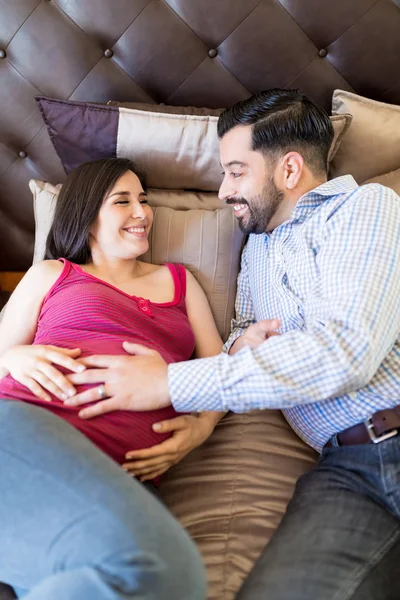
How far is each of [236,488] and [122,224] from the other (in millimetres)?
815

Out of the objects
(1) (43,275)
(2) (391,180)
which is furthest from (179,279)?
(2) (391,180)

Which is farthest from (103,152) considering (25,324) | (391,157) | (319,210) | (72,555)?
(72,555)

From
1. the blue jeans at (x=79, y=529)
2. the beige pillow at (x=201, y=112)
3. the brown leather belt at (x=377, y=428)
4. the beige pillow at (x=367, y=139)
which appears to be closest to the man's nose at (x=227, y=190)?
the beige pillow at (x=201, y=112)

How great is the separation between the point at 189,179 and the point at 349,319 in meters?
0.90

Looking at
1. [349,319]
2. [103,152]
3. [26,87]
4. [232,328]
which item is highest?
[26,87]

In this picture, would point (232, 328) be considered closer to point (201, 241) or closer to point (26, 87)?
point (201, 241)

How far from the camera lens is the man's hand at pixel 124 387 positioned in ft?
3.78

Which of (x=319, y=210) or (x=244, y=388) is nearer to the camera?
(x=244, y=388)

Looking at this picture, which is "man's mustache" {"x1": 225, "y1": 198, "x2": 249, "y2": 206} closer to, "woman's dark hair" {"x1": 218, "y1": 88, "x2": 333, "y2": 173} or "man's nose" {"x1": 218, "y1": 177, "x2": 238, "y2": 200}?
"man's nose" {"x1": 218, "y1": 177, "x2": 238, "y2": 200}

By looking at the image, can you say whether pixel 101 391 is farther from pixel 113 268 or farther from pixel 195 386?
pixel 113 268

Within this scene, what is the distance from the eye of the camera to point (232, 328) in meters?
1.64

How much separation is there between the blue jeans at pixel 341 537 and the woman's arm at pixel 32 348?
1.90ft

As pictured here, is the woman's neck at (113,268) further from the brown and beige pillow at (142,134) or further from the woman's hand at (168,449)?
the woman's hand at (168,449)

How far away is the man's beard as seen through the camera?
1.46m
